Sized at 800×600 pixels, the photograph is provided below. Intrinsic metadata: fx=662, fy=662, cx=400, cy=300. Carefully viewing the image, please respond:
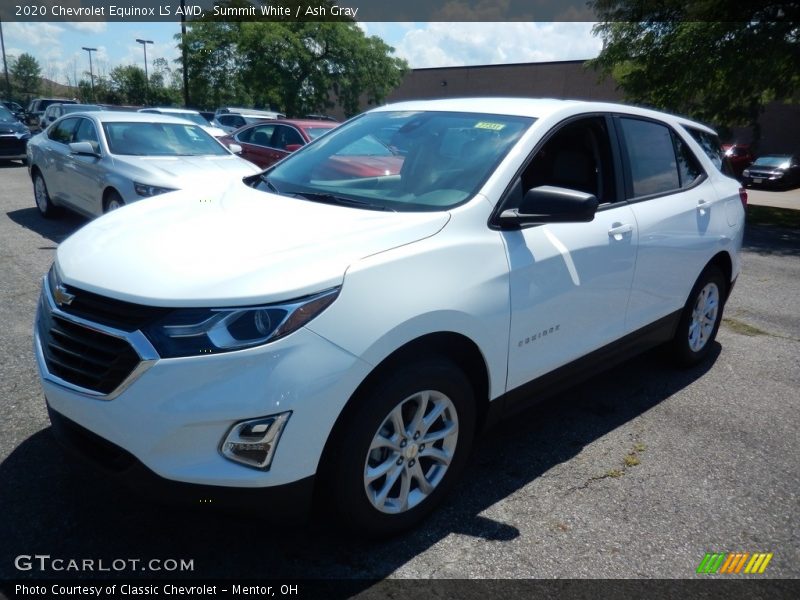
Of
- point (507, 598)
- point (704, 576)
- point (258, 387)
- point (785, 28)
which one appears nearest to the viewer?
point (258, 387)

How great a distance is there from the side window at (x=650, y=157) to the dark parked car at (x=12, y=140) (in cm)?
1813

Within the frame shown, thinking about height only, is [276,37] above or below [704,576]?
above

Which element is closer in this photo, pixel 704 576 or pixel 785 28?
pixel 704 576

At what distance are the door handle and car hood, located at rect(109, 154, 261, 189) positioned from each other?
15.3 ft

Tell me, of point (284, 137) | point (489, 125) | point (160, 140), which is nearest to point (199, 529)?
point (489, 125)

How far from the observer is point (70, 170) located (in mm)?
8398

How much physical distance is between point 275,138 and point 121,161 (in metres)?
4.52

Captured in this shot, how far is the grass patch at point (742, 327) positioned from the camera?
5.94 meters

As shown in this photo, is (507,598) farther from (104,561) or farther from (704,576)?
(104,561)

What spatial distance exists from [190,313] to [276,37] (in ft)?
107

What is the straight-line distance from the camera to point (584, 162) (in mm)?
3727

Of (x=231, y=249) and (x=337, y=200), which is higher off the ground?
(x=337, y=200)

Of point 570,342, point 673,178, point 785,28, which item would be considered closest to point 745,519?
point 570,342

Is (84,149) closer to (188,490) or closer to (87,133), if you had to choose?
(87,133)
